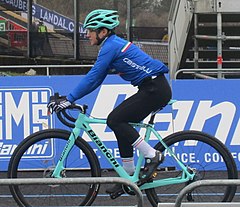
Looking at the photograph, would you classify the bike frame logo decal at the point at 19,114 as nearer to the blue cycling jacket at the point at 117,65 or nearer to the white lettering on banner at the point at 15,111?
the white lettering on banner at the point at 15,111

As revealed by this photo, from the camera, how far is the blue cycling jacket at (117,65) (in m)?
5.37

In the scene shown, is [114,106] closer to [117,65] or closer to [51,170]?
[51,170]

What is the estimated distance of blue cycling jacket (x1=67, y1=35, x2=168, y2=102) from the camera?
17.6 feet

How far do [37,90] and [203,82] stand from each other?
221 cm

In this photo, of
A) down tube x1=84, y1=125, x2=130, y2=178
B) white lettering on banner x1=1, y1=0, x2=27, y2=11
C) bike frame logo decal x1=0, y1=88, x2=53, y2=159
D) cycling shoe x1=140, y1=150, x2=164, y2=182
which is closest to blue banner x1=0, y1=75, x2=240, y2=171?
bike frame logo decal x1=0, y1=88, x2=53, y2=159

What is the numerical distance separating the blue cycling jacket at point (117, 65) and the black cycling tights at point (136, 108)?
3.9 inches

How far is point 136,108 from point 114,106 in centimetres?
270

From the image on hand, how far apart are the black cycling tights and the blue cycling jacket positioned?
98 millimetres

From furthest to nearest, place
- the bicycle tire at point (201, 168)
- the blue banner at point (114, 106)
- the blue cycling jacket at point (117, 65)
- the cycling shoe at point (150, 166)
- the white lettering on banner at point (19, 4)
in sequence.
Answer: the white lettering on banner at point (19, 4) < the blue banner at point (114, 106) < the bicycle tire at point (201, 168) < the cycling shoe at point (150, 166) < the blue cycling jacket at point (117, 65)

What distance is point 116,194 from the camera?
5465 mm

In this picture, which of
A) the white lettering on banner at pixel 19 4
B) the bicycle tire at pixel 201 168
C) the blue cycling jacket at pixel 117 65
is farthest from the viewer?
the white lettering on banner at pixel 19 4

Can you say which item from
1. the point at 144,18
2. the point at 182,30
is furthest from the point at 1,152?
the point at 144,18

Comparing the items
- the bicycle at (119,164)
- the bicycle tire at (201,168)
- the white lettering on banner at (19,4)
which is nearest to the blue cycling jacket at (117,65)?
the bicycle at (119,164)

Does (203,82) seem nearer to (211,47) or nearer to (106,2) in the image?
(211,47)
